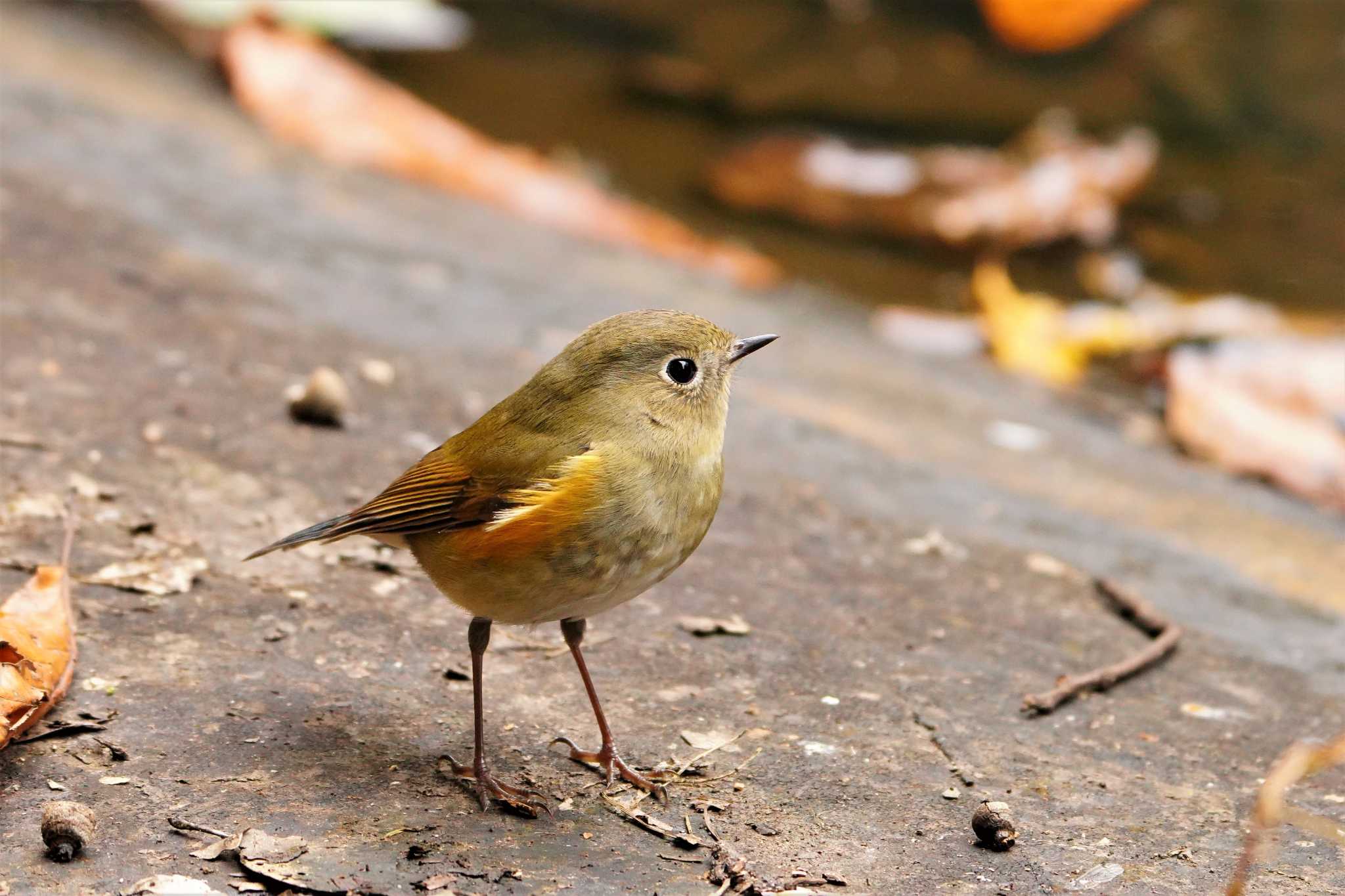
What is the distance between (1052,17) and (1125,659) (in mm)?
5592

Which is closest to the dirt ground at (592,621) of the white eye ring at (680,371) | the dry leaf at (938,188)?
the white eye ring at (680,371)

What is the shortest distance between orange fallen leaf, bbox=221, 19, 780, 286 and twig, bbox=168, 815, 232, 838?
230 inches

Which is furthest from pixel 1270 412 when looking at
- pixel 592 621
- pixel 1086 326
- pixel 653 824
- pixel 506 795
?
pixel 506 795

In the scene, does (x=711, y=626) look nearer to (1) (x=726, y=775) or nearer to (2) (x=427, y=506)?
(1) (x=726, y=775)

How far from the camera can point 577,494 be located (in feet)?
9.82

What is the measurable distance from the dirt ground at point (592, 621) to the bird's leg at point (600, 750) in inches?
1.9

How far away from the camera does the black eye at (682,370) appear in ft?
10.7

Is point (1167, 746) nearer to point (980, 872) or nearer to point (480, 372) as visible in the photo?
point (980, 872)

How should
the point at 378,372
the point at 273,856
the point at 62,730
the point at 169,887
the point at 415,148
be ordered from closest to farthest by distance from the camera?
the point at 169,887, the point at 273,856, the point at 62,730, the point at 378,372, the point at 415,148

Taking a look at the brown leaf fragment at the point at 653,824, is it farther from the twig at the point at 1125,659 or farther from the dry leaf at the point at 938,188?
the dry leaf at the point at 938,188

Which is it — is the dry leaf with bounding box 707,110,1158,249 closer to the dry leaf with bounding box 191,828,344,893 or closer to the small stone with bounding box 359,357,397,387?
the small stone with bounding box 359,357,397,387

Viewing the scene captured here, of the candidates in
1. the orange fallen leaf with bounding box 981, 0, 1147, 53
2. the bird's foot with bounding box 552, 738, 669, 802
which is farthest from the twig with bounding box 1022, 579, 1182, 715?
the orange fallen leaf with bounding box 981, 0, 1147, 53

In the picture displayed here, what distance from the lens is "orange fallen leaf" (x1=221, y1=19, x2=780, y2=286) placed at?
27.7 feet

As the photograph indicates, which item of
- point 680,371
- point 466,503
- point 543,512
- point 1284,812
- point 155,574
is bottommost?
point 155,574
